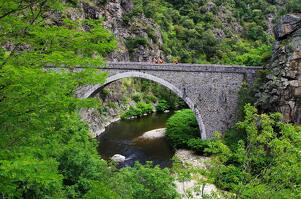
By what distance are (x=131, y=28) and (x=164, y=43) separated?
23.1 ft

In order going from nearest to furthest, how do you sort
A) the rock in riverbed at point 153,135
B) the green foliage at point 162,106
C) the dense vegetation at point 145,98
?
the rock in riverbed at point 153,135
the dense vegetation at point 145,98
the green foliage at point 162,106

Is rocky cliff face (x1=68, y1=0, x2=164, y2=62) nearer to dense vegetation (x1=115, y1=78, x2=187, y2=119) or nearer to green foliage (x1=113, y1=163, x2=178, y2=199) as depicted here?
dense vegetation (x1=115, y1=78, x2=187, y2=119)

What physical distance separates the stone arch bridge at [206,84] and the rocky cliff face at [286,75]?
2281 mm

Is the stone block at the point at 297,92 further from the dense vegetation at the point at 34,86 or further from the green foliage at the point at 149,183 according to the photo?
the dense vegetation at the point at 34,86

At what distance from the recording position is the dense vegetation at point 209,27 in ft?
175

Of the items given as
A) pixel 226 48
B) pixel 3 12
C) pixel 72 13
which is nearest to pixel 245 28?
pixel 226 48

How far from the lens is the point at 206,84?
2628cm

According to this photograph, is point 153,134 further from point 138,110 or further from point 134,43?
point 134,43

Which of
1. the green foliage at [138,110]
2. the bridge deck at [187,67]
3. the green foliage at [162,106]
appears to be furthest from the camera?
the green foliage at [162,106]

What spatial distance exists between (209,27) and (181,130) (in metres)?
34.0

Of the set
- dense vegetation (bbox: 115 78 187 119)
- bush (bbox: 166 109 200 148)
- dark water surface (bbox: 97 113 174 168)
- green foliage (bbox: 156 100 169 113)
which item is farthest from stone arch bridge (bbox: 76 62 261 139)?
green foliage (bbox: 156 100 169 113)

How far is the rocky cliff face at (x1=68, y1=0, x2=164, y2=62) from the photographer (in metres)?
42.8

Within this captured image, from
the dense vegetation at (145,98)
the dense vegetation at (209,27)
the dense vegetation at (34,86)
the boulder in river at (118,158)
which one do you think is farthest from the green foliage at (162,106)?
the dense vegetation at (34,86)

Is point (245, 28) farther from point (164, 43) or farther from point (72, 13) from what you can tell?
point (72, 13)
